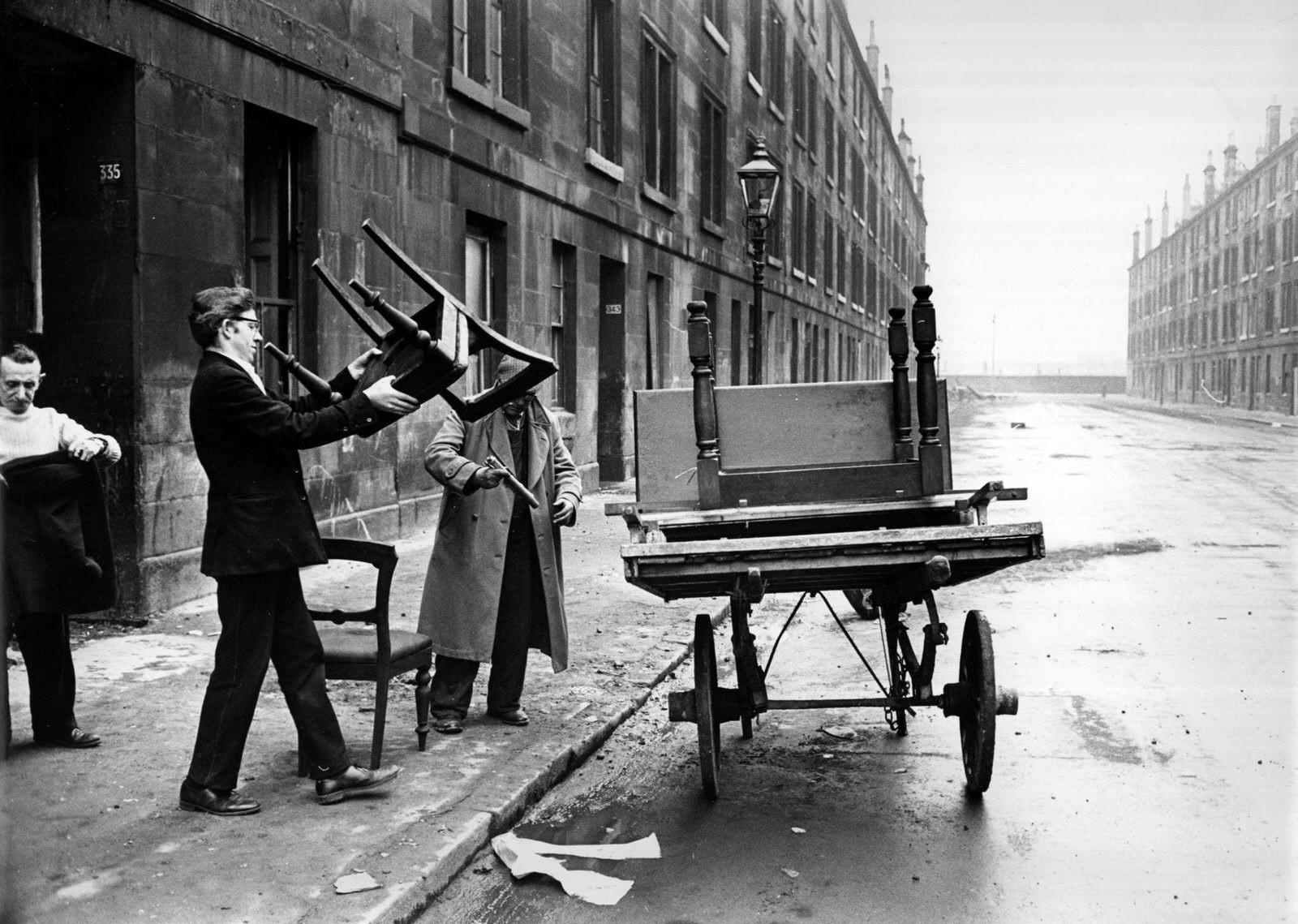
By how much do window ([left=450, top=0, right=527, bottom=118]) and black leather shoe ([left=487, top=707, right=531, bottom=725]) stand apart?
27.7 feet

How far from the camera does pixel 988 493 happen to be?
498cm

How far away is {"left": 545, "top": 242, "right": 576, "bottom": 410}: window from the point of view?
16.5 metres

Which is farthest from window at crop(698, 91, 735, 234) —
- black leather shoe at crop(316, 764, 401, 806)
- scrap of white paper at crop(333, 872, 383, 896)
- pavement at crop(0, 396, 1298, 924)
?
scrap of white paper at crop(333, 872, 383, 896)

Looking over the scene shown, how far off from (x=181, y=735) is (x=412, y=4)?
331 inches

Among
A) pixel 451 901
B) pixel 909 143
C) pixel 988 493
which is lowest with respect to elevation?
pixel 451 901

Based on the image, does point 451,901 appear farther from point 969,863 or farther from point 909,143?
point 909,143

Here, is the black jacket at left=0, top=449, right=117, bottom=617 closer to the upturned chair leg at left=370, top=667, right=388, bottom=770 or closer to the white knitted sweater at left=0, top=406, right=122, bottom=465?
the white knitted sweater at left=0, top=406, right=122, bottom=465

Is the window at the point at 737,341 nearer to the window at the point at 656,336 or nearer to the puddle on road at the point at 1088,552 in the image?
the window at the point at 656,336

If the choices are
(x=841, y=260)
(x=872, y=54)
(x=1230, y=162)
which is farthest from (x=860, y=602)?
(x=1230, y=162)

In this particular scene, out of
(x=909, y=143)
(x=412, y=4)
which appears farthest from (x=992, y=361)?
(x=412, y=4)

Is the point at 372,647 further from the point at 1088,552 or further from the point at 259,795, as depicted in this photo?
the point at 1088,552

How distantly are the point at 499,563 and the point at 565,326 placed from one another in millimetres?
11085

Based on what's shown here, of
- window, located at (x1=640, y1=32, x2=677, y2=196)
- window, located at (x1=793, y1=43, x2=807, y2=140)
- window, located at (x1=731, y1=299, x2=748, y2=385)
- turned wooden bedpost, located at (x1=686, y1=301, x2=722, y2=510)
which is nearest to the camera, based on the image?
turned wooden bedpost, located at (x1=686, y1=301, x2=722, y2=510)

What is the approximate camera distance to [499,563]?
5863 mm
